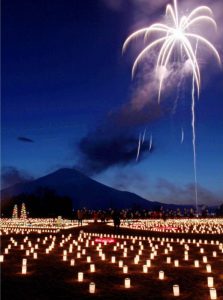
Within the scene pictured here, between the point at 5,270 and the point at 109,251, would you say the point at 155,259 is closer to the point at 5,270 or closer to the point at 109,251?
the point at 109,251

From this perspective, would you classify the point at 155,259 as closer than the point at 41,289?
No

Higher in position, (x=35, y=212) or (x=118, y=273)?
(x=35, y=212)

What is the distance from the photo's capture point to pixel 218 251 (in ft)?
57.6

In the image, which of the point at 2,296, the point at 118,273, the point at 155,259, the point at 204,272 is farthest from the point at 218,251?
the point at 2,296

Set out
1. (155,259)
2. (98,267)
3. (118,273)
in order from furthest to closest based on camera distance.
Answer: (155,259) < (98,267) < (118,273)

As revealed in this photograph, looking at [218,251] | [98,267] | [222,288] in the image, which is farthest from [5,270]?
[218,251]

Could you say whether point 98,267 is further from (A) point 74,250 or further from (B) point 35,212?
(B) point 35,212

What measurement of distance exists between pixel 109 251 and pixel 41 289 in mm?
7799

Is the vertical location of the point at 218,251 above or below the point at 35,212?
below

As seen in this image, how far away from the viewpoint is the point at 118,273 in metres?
12.3

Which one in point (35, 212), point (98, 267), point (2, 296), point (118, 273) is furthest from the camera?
point (35, 212)

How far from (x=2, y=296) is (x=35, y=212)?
67385 millimetres

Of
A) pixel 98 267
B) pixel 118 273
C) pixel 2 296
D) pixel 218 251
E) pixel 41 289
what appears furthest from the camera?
pixel 218 251

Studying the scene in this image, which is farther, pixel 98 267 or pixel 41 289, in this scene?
pixel 98 267
